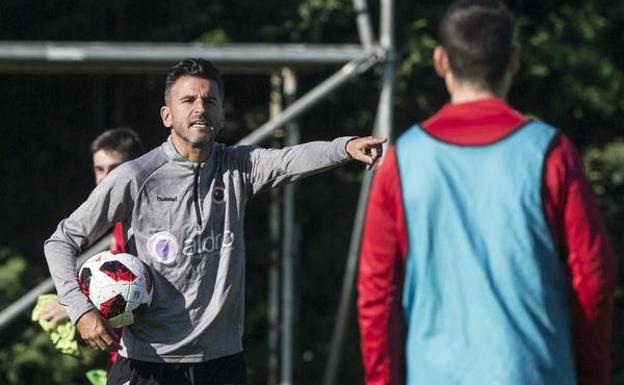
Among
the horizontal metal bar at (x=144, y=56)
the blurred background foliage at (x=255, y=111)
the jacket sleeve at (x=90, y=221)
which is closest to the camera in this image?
the jacket sleeve at (x=90, y=221)

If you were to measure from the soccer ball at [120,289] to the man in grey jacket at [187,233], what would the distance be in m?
0.04

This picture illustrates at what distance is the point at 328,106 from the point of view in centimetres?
1066

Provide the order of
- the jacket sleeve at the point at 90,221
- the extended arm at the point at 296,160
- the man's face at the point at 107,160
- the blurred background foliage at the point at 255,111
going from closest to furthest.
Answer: the extended arm at the point at 296,160 < the jacket sleeve at the point at 90,221 < the man's face at the point at 107,160 < the blurred background foliage at the point at 255,111

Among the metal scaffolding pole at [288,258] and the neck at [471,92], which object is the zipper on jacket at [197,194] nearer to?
the neck at [471,92]

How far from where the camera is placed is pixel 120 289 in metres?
4.38

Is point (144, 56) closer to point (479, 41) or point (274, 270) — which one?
point (274, 270)

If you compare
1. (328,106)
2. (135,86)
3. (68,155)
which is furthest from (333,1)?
(68,155)

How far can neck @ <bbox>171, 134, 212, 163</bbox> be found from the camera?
4.49 metres

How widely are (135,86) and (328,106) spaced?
1476mm

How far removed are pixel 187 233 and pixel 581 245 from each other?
177cm

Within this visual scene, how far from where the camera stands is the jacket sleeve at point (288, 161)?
4.30 m

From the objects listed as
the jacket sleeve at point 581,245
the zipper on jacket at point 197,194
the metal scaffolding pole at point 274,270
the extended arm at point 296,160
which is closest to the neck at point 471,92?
the jacket sleeve at point 581,245

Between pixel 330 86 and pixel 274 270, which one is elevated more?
pixel 330 86

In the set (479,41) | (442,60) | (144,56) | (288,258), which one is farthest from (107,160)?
(288,258)
